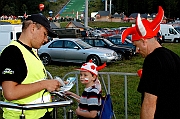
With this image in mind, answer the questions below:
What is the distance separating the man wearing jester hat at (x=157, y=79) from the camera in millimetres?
3031

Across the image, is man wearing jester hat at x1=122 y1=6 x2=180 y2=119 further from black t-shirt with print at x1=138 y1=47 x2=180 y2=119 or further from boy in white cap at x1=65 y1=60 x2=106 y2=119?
boy in white cap at x1=65 y1=60 x2=106 y2=119

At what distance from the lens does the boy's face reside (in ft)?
14.6

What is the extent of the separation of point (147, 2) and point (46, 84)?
364 feet

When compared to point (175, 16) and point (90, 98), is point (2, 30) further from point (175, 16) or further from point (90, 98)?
point (175, 16)

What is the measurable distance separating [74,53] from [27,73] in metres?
14.2

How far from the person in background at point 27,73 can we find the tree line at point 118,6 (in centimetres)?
10122

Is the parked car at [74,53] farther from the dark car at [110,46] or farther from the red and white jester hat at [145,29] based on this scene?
the red and white jester hat at [145,29]

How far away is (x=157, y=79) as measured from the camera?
302 centimetres

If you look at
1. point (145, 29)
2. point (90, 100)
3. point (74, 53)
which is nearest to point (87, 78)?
point (90, 100)

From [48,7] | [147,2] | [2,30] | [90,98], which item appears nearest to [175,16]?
[147,2]

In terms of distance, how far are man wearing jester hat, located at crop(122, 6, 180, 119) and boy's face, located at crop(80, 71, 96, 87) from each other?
50.3 inches

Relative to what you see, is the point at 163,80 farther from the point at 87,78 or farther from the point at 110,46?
the point at 110,46

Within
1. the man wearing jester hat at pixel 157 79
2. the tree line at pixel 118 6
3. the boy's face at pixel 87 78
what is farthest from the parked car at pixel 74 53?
the tree line at pixel 118 6

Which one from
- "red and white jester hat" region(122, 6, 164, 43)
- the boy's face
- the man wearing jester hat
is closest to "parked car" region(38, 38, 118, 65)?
the boy's face
